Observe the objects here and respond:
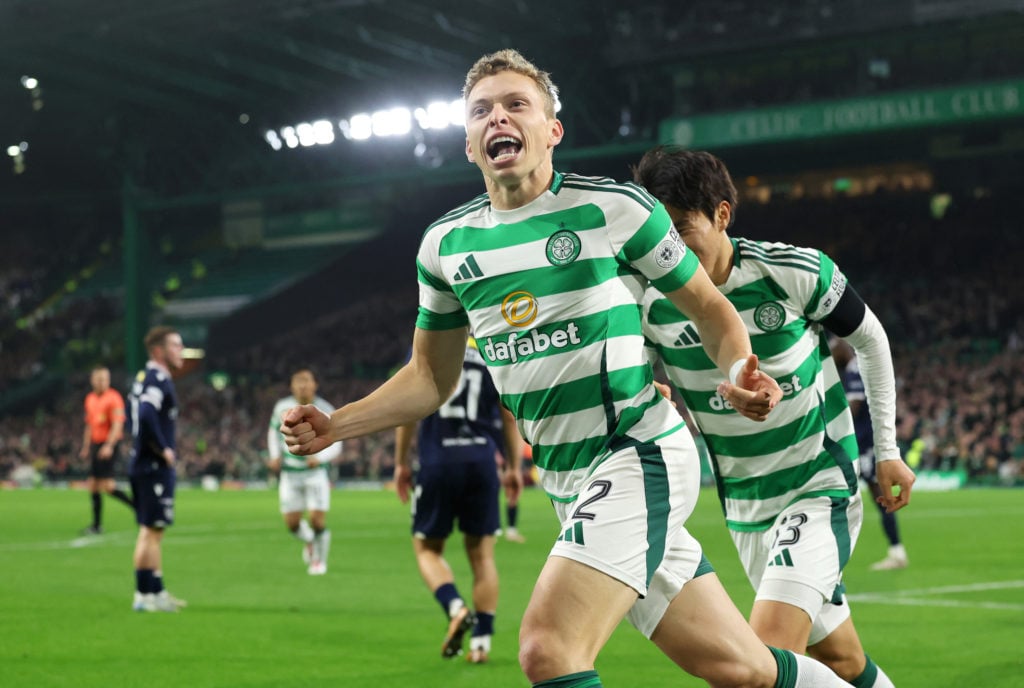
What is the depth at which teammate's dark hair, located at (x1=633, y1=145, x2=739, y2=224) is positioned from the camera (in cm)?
480

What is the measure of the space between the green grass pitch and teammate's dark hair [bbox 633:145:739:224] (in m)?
3.43

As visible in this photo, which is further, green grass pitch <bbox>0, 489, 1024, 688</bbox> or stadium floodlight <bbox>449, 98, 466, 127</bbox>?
stadium floodlight <bbox>449, 98, 466, 127</bbox>

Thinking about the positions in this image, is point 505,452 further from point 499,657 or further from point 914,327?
point 914,327

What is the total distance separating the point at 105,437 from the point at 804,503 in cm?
1594

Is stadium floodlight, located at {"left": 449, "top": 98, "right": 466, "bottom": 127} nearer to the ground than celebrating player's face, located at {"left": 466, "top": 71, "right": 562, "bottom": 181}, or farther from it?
farther from it

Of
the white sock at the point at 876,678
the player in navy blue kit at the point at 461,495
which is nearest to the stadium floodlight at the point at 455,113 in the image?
the player in navy blue kit at the point at 461,495

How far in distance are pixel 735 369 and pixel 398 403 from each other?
1.14 metres

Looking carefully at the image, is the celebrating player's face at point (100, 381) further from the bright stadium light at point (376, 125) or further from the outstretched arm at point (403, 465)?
the bright stadium light at point (376, 125)

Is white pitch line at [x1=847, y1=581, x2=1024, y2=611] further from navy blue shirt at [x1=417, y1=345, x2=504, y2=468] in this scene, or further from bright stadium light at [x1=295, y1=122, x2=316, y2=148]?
bright stadium light at [x1=295, y1=122, x2=316, y2=148]

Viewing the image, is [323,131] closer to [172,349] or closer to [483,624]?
[172,349]

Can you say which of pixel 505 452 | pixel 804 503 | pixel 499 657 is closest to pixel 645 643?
pixel 499 657

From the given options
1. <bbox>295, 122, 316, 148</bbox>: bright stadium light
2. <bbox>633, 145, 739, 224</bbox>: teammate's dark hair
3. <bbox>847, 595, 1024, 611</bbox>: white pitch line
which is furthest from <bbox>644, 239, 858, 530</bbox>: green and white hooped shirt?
<bbox>295, 122, 316, 148</bbox>: bright stadium light

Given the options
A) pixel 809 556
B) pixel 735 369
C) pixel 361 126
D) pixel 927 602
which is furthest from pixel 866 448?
pixel 361 126

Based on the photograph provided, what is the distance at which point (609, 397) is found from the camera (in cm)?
397
